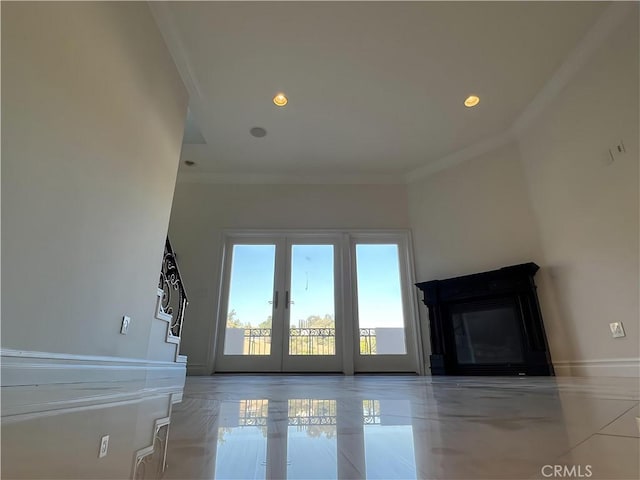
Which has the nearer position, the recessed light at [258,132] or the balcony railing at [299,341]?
the recessed light at [258,132]

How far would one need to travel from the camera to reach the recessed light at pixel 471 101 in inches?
149

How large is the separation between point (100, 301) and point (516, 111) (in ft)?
15.6

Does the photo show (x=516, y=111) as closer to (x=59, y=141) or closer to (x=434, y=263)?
(x=434, y=263)

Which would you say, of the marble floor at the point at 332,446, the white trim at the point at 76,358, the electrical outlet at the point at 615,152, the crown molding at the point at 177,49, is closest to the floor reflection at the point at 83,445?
the marble floor at the point at 332,446

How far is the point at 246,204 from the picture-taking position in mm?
5148

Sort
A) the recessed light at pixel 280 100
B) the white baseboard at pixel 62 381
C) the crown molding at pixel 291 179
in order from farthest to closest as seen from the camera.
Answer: the crown molding at pixel 291 179 → the recessed light at pixel 280 100 → the white baseboard at pixel 62 381

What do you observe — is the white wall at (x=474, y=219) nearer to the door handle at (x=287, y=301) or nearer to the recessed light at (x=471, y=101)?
the recessed light at (x=471, y=101)

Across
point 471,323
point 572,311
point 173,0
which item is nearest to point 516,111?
point 572,311

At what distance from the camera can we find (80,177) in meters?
1.66

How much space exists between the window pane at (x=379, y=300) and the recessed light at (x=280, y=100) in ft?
7.79

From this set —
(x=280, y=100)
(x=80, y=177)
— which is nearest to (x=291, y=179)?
(x=280, y=100)

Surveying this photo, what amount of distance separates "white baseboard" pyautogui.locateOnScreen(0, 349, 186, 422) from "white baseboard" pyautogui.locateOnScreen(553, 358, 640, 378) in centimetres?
346

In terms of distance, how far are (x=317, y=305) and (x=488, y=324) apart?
226 centimetres

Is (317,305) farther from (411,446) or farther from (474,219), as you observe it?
(411,446)
